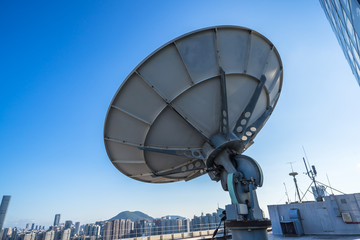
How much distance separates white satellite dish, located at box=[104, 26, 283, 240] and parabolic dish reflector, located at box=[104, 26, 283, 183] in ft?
0.11

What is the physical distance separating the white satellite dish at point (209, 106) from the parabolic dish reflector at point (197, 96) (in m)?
0.03

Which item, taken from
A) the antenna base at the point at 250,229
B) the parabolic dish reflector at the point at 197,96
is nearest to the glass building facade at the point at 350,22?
the parabolic dish reflector at the point at 197,96

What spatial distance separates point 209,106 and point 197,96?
2.25 ft

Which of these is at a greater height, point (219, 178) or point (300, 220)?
point (219, 178)

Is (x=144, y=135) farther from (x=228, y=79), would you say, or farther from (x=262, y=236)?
(x=262, y=236)

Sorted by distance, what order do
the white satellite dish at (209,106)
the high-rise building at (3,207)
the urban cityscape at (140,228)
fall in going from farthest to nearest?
the high-rise building at (3,207) < the urban cityscape at (140,228) < the white satellite dish at (209,106)

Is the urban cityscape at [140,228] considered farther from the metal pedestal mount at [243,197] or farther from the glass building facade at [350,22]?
the glass building facade at [350,22]

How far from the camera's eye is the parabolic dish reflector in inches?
286

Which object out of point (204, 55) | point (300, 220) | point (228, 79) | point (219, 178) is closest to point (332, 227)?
point (300, 220)

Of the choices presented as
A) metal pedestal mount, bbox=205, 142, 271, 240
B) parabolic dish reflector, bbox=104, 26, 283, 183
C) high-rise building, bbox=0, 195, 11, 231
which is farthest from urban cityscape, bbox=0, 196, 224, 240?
high-rise building, bbox=0, 195, 11, 231

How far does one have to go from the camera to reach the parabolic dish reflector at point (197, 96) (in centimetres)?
727

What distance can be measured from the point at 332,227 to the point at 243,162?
15860 millimetres

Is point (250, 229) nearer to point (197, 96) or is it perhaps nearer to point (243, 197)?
point (243, 197)

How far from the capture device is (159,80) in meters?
7.40
